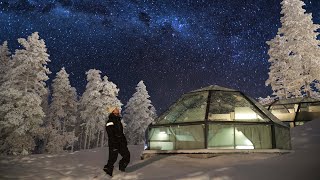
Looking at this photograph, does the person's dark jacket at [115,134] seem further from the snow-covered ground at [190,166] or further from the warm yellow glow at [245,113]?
the warm yellow glow at [245,113]

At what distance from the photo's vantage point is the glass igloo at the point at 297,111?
20062mm

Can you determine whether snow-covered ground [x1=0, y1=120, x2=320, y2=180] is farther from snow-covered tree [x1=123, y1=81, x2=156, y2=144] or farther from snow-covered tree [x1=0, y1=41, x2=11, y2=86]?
snow-covered tree [x1=123, y1=81, x2=156, y2=144]

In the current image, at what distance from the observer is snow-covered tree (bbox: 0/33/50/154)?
2641 centimetres

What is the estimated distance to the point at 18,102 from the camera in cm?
2719

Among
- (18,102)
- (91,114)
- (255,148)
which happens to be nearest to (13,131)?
(18,102)

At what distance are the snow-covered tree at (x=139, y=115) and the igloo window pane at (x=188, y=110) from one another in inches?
1396

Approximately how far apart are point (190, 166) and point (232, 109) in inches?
171

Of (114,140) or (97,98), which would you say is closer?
(114,140)

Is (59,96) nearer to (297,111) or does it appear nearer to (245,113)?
(297,111)

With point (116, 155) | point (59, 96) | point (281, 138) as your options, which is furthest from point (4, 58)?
point (281, 138)

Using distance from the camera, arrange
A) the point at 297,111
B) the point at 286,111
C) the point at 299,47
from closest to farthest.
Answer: the point at 297,111
the point at 286,111
the point at 299,47

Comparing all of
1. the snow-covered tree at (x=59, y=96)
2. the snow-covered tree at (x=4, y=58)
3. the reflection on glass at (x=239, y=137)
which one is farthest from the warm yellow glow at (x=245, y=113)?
the snow-covered tree at (x=59, y=96)

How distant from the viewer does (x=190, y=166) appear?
9.34 m

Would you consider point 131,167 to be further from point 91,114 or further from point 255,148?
point 91,114
